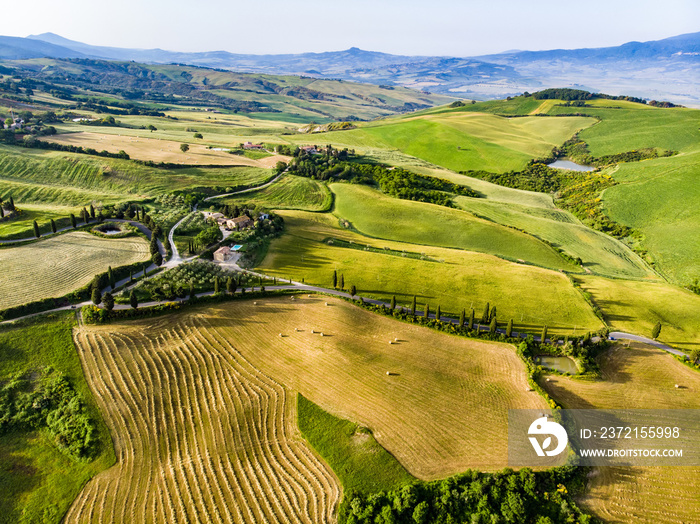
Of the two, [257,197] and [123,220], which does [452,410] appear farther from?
[257,197]

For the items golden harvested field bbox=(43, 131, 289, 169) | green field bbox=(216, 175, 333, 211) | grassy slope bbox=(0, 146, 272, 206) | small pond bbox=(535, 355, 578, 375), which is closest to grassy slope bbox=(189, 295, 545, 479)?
small pond bbox=(535, 355, 578, 375)

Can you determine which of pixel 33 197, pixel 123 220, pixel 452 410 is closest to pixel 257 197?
pixel 123 220

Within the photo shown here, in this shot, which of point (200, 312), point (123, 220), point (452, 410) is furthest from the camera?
point (123, 220)

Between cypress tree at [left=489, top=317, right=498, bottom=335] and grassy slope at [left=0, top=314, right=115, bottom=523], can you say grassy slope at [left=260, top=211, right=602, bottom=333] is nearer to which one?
cypress tree at [left=489, top=317, right=498, bottom=335]

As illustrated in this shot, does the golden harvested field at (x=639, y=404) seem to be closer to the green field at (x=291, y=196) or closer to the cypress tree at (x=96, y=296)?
the cypress tree at (x=96, y=296)

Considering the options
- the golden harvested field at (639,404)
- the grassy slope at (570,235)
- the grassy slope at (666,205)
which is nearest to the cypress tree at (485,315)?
the golden harvested field at (639,404)

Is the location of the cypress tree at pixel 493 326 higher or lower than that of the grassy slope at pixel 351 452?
higher

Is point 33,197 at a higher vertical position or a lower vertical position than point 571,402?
higher
